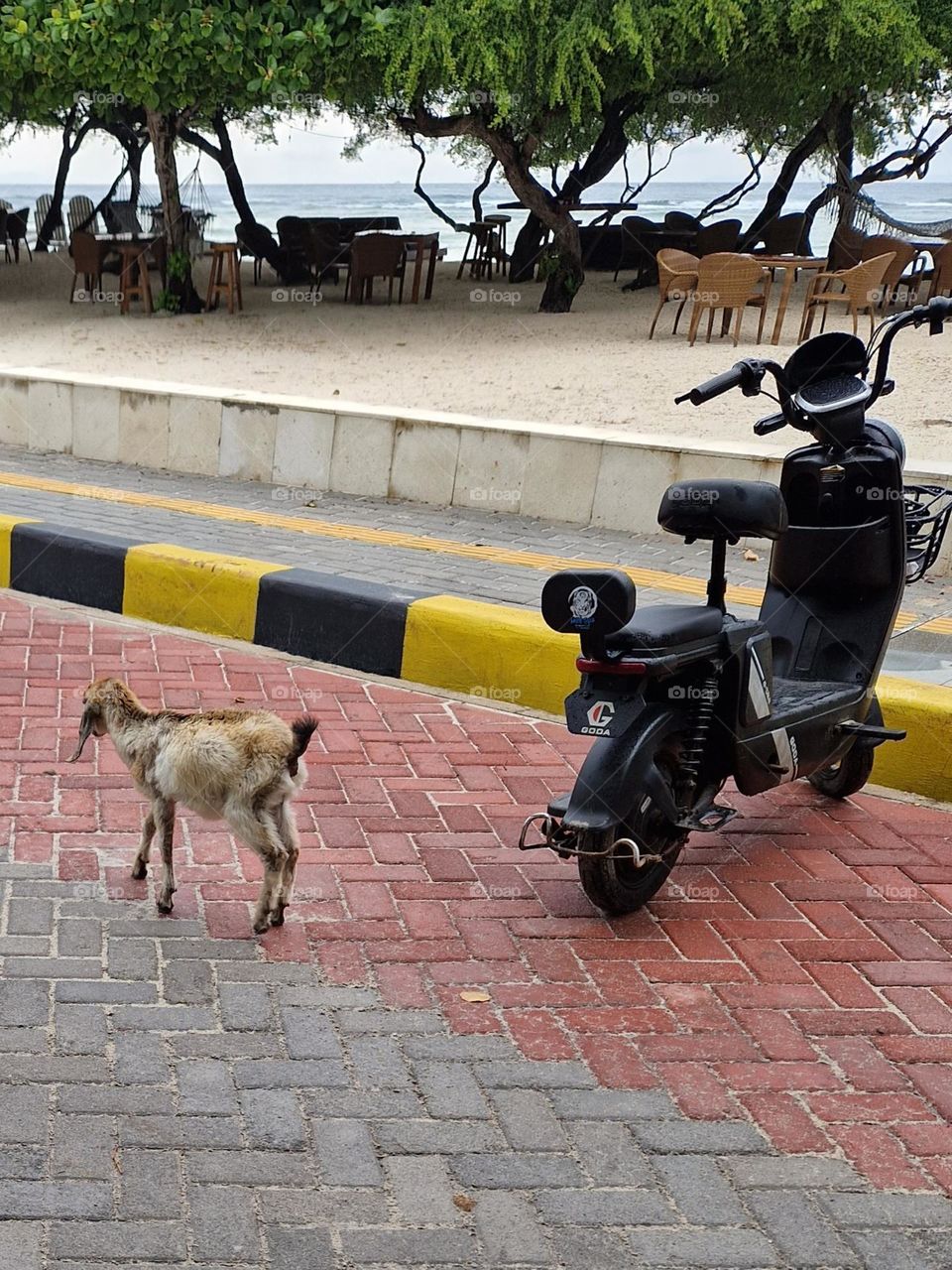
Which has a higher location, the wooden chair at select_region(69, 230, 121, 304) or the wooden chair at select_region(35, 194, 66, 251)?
the wooden chair at select_region(69, 230, 121, 304)

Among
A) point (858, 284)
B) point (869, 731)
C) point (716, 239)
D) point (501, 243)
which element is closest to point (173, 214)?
point (501, 243)

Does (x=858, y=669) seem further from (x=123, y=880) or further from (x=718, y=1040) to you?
(x=123, y=880)

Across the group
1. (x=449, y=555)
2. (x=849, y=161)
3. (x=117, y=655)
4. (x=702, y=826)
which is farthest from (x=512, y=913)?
(x=849, y=161)

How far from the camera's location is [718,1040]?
3.64 metres

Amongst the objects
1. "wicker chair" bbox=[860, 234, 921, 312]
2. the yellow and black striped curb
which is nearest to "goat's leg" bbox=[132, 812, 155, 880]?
the yellow and black striped curb

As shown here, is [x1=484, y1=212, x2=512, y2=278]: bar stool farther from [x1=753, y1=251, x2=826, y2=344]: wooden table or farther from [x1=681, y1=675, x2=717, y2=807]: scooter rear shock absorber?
[x1=681, y1=675, x2=717, y2=807]: scooter rear shock absorber

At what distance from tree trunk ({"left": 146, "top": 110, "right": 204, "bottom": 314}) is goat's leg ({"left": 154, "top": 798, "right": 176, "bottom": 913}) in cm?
1571

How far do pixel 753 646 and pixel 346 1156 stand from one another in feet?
6.61

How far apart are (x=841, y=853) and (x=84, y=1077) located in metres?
2.60

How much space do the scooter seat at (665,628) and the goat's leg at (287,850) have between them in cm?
103

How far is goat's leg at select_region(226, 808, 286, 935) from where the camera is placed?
3.99 metres

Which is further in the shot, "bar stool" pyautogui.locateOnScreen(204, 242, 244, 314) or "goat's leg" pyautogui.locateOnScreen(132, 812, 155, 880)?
"bar stool" pyautogui.locateOnScreen(204, 242, 244, 314)

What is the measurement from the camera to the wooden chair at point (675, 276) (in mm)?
15336

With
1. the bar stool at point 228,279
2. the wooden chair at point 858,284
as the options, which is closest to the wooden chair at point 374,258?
the bar stool at point 228,279
